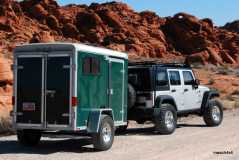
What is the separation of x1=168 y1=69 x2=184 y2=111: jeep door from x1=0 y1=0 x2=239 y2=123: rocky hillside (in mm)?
74261

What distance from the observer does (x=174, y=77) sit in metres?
17.6

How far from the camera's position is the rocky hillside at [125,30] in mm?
99000

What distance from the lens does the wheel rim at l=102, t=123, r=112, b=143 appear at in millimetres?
13195

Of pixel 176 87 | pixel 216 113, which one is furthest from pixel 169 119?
pixel 216 113

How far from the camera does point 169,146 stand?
13.8 metres

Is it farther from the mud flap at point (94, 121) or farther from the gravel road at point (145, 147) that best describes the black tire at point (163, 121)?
the mud flap at point (94, 121)

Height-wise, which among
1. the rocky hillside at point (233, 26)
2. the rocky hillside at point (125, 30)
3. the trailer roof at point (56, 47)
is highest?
the rocky hillside at point (233, 26)

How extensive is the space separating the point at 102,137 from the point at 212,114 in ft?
24.7

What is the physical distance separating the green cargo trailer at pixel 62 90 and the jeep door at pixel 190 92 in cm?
514

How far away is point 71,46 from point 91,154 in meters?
2.45

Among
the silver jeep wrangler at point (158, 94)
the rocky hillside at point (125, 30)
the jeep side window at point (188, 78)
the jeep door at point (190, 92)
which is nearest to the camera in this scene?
the silver jeep wrangler at point (158, 94)

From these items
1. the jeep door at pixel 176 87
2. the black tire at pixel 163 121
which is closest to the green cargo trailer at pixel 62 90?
the black tire at pixel 163 121

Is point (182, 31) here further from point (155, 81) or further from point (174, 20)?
point (155, 81)

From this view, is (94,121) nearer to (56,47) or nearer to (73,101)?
(73,101)
